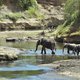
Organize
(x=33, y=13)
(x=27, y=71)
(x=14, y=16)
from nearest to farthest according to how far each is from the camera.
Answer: (x=27, y=71), (x=14, y=16), (x=33, y=13)

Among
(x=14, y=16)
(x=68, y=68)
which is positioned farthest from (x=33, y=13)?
(x=68, y=68)

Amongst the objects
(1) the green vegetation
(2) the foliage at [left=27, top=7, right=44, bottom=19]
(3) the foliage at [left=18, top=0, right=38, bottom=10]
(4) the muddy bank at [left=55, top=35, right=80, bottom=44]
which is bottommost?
(4) the muddy bank at [left=55, top=35, right=80, bottom=44]

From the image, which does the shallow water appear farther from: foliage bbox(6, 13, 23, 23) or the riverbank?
foliage bbox(6, 13, 23, 23)

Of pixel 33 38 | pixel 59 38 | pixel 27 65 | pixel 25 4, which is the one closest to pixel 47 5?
pixel 25 4

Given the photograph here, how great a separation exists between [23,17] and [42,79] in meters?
56.7

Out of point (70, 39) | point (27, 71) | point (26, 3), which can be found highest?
point (26, 3)

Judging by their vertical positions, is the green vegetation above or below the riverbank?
above

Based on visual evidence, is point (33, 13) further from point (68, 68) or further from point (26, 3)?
point (68, 68)

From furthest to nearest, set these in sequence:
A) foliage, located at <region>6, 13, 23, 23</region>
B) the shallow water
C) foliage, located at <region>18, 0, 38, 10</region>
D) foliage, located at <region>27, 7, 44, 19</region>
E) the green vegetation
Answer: foliage, located at <region>18, 0, 38, 10</region>
foliage, located at <region>27, 7, 44, 19</region>
foliage, located at <region>6, 13, 23, 23</region>
the green vegetation
the shallow water

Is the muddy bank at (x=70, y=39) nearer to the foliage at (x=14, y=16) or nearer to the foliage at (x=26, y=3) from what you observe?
the foliage at (x=14, y=16)

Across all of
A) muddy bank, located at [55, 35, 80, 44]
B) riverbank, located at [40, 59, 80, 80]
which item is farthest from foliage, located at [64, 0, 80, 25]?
riverbank, located at [40, 59, 80, 80]

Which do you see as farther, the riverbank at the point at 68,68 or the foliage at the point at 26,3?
the foliage at the point at 26,3

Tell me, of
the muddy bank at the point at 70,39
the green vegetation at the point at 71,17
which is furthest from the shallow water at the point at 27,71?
the green vegetation at the point at 71,17

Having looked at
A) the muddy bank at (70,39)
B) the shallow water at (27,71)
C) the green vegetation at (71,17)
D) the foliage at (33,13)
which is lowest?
the shallow water at (27,71)
